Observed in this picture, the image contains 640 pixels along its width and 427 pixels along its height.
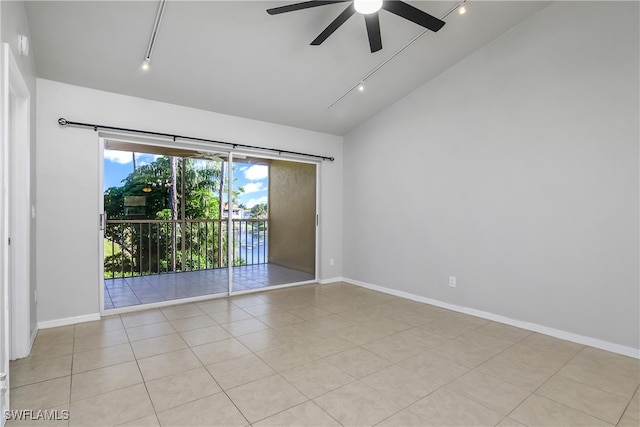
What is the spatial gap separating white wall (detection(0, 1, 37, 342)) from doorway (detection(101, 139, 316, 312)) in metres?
1.39

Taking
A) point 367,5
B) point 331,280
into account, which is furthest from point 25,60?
point 331,280

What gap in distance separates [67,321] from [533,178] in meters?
4.96

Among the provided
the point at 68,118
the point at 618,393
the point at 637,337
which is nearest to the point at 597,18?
the point at 637,337

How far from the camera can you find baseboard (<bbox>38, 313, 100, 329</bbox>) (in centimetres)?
318

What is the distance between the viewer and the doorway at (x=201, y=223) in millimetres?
4782

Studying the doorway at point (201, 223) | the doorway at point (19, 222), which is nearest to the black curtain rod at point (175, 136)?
the doorway at point (201, 223)

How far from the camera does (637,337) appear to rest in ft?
8.74

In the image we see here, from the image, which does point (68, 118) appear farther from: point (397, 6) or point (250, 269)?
point (250, 269)

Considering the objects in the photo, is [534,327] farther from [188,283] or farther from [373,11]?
[188,283]

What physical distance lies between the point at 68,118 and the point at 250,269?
3.82 m

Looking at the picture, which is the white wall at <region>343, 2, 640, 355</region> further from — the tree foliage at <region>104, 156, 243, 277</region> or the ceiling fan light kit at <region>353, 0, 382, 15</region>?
the tree foliage at <region>104, 156, 243, 277</region>

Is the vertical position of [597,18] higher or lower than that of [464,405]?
higher

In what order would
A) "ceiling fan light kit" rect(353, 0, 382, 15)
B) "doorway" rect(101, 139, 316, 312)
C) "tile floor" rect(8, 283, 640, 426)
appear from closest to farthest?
"tile floor" rect(8, 283, 640, 426), "ceiling fan light kit" rect(353, 0, 382, 15), "doorway" rect(101, 139, 316, 312)

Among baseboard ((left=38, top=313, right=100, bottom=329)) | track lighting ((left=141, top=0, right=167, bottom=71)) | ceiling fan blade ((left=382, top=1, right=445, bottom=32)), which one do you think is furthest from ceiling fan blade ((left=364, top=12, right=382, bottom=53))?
baseboard ((left=38, top=313, right=100, bottom=329))
